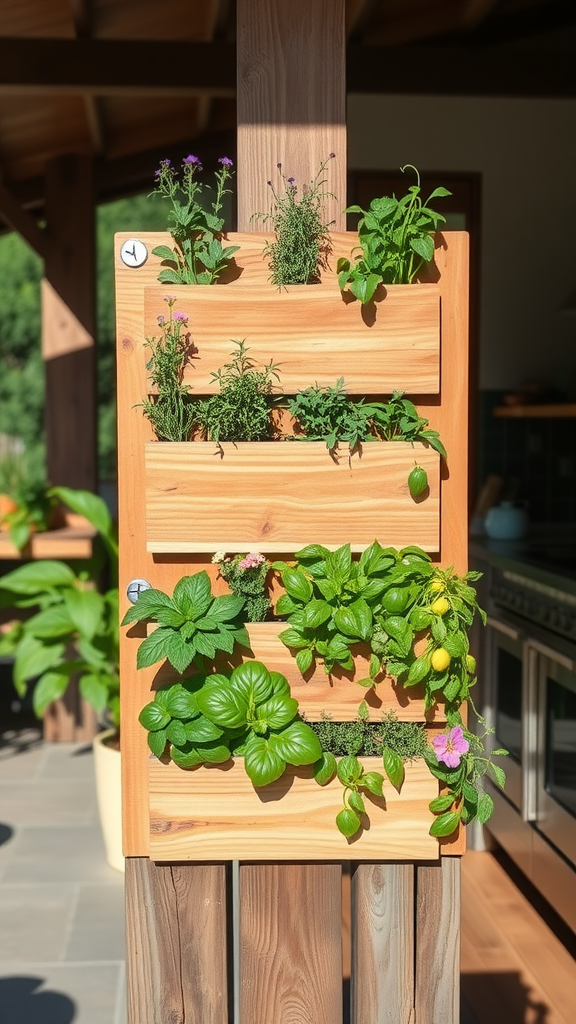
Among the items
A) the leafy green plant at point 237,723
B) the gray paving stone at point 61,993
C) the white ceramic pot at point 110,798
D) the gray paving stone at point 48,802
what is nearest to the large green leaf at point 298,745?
the leafy green plant at point 237,723

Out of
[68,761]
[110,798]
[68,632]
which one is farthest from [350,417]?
[68,761]

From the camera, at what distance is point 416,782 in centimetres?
160

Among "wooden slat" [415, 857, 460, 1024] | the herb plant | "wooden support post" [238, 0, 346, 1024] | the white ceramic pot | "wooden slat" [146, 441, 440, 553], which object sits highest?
"wooden support post" [238, 0, 346, 1024]

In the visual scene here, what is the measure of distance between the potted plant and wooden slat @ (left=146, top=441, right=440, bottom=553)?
6.56 ft

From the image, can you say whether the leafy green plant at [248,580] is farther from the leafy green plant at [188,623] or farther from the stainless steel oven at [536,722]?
the stainless steel oven at [536,722]

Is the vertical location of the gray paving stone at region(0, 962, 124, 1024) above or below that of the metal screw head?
below

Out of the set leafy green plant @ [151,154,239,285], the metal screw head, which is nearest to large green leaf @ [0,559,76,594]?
the metal screw head

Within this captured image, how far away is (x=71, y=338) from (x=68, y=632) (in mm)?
1570

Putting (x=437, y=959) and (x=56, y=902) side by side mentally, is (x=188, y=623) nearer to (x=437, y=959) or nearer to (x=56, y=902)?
(x=437, y=959)

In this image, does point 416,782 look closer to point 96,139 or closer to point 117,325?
point 117,325

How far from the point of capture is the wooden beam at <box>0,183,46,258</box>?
4.58 m

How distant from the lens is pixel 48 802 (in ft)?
13.6

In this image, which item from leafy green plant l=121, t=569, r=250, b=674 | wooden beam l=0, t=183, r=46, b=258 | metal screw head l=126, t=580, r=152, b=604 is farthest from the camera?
wooden beam l=0, t=183, r=46, b=258

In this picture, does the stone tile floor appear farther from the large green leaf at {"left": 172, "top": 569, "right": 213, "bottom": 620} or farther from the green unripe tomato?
the green unripe tomato
